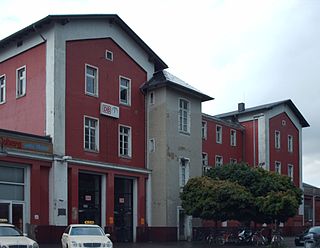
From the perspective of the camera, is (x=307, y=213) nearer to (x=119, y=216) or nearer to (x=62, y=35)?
(x=119, y=216)

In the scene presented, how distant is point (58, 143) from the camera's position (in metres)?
38.1

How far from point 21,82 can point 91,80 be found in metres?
4.71

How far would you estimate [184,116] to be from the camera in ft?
156

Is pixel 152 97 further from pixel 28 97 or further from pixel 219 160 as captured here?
pixel 219 160

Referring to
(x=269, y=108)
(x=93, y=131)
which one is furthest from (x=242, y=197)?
(x=269, y=108)

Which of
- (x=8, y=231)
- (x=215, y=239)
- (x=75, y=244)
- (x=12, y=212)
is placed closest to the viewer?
(x=8, y=231)

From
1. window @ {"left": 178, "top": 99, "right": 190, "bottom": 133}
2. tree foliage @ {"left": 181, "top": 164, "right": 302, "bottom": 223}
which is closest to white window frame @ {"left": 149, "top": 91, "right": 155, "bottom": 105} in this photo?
window @ {"left": 178, "top": 99, "right": 190, "bottom": 133}

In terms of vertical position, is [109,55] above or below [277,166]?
above

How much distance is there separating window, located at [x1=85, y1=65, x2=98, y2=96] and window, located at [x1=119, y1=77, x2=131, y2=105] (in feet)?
8.94

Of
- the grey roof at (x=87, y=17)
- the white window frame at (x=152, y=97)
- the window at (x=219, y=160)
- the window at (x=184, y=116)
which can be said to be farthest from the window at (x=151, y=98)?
the window at (x=219, y=160)

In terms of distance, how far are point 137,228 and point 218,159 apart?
17.4 m

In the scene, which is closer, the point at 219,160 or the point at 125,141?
the point at 125,141

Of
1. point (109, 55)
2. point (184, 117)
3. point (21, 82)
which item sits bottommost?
point (184, 117)

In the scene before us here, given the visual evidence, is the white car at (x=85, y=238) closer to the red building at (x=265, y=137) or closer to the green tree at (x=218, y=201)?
the green tree at (x=218, y=201)
